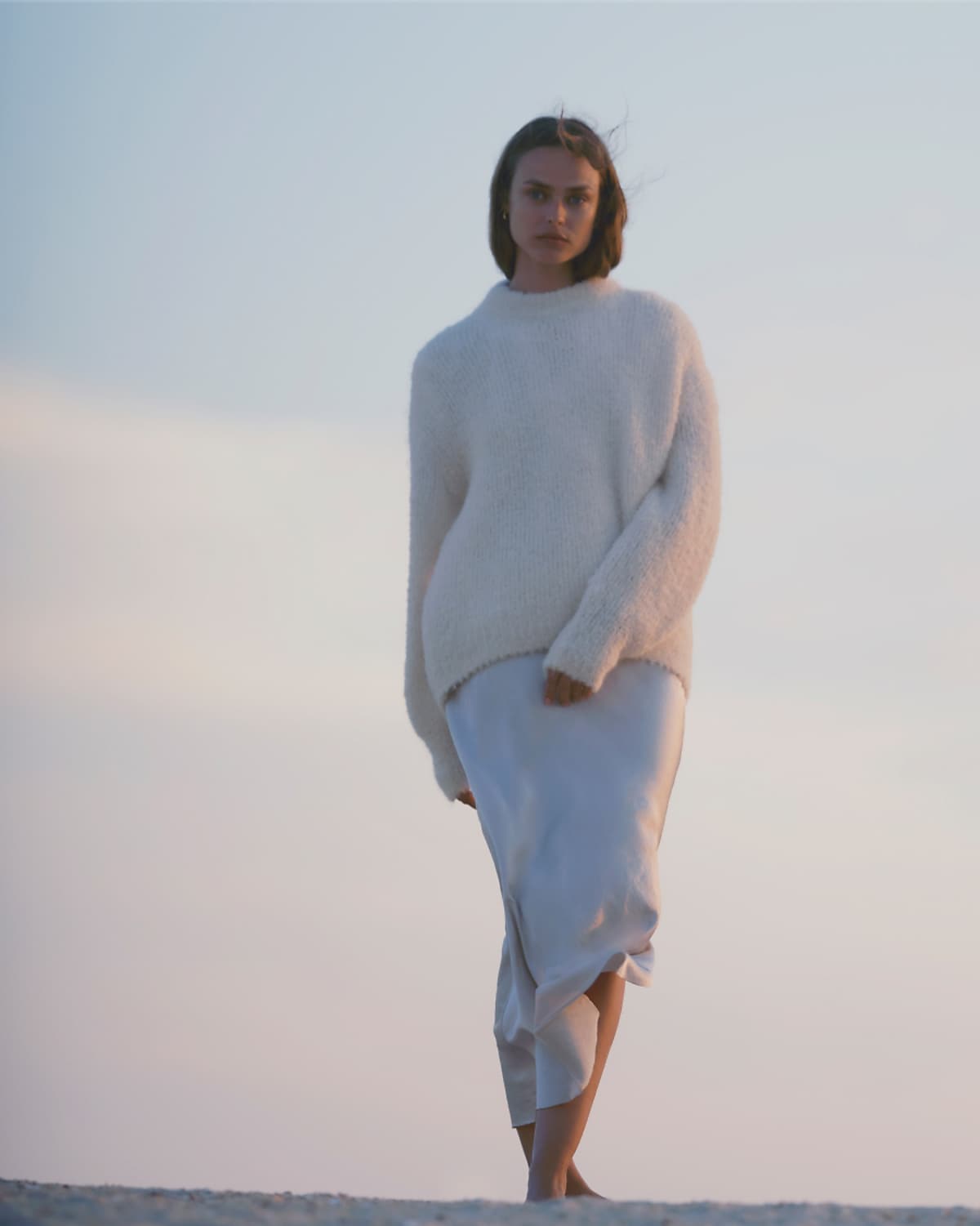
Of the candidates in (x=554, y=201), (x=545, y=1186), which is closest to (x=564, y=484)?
(x=554, y=201)

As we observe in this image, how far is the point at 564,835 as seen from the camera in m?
4.35

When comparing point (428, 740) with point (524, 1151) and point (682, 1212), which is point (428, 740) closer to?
point (524, 1151)

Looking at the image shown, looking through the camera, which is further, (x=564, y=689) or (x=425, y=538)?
(x=425, y=538)

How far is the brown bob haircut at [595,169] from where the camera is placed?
4.74 m

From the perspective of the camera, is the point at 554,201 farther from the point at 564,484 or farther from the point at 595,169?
the point at 564,484

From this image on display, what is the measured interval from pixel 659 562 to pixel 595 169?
100 centimetres

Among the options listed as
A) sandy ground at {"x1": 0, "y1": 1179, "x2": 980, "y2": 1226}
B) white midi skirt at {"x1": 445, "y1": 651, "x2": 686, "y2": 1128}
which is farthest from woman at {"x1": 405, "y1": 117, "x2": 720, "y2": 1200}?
sandy ground at {"x1": 0, "y1": 1179, "x2": 980, "y2": 1226}

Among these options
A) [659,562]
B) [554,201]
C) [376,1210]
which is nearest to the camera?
[376,1210]

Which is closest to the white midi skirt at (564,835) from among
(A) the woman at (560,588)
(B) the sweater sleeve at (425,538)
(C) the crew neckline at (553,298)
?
(A) the woman at (560,588)

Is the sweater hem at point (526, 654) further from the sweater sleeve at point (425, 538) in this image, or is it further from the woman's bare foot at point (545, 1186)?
the woman's bare foot at point (545, 1186)

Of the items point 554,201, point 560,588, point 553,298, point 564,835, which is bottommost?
point 564,835

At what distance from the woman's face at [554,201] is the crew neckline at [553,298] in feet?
0.26

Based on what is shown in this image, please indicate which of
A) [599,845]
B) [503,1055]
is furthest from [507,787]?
[503,1055]

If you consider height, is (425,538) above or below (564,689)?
above
